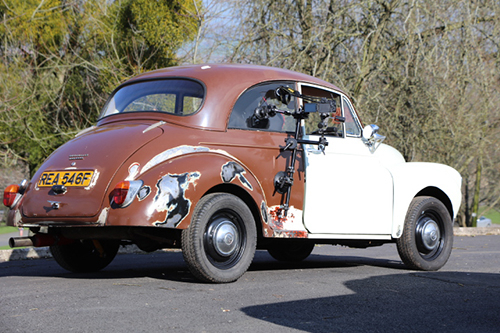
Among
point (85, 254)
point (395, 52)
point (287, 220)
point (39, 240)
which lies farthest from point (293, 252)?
point (395, 52)

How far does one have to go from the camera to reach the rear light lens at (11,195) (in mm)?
5965

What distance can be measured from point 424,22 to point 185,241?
11428mm

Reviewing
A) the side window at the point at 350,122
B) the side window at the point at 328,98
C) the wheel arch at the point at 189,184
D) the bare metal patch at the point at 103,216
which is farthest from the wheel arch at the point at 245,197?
the side window at the point at 350,122

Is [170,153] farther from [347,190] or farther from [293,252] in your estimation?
[293,252]

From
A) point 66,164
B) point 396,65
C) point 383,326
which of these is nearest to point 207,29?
point 396,65

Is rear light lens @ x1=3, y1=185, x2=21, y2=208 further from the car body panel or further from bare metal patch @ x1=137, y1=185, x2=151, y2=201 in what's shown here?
bare metal patch @ x1=137, y1=185, x2=151, y2=201

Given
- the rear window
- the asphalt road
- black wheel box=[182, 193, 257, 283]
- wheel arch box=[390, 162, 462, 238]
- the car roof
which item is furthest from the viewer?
wheel arch box=[390, 162, 462, 238]

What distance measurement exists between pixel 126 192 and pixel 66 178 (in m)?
0.68

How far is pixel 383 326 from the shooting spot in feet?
13.2

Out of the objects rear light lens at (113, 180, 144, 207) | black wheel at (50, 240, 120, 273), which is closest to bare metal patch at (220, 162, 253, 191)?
rear light lens at (113, 180, 144, 207)

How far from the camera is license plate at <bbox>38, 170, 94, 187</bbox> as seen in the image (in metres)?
5.43

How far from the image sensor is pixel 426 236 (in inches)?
292

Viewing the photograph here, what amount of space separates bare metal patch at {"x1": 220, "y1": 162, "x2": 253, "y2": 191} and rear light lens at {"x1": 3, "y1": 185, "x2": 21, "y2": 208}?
6.17ft

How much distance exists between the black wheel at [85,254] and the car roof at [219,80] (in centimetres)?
153
